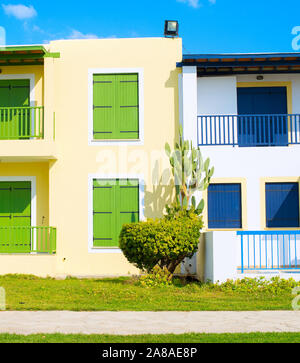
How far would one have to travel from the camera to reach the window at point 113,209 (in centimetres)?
1620

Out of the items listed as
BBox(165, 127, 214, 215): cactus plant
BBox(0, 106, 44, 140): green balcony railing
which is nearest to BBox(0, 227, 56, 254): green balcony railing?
BBox(0, 106, 44, 140): green balcony railing

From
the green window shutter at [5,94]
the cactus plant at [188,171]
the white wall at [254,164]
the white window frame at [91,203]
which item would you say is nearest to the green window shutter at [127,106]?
the white window frame at [91,203]

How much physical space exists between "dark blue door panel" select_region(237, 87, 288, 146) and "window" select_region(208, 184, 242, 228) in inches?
58.0

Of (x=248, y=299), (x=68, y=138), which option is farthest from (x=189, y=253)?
(x=68, y=138)

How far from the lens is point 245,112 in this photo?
57.3 feet

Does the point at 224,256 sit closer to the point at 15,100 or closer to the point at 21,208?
the point at 21,208

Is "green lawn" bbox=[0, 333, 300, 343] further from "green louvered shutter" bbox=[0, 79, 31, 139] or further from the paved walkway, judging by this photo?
"green louvered shutter" bbox=[0, 79, 31, 139]

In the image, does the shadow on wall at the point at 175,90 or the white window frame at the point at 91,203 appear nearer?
the white window frame at the point at 91,203

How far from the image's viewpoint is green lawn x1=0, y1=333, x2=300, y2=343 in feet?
24.5

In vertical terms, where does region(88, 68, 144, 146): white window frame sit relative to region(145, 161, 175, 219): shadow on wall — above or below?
above

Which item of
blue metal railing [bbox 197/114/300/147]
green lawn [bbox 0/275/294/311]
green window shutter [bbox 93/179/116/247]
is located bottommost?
green lawn [bbox 0/275/294/311]

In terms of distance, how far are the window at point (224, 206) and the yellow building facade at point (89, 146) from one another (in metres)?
1.35

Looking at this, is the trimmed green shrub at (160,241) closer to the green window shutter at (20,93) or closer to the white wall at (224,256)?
the white wall at (224,256)
